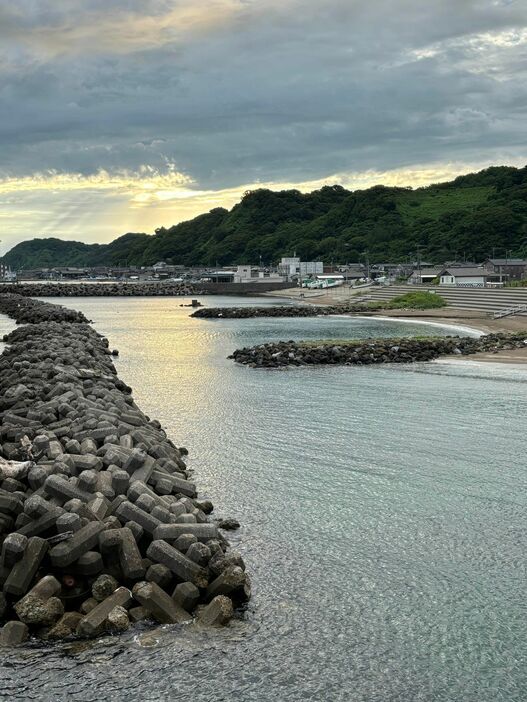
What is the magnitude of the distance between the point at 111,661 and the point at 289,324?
45842 millimetres

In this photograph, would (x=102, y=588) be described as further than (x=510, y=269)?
No

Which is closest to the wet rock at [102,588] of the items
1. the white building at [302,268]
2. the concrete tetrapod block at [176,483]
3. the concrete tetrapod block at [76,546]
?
the concrete tetrapod block at [76,546]

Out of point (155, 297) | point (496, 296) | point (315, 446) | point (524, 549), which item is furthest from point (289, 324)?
point (155, 297)

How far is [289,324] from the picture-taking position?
2047 inches

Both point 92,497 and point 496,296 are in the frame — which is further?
point 496,296

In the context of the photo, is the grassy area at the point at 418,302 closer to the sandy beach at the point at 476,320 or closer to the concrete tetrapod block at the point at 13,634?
the sandy beach at the point at 476,320

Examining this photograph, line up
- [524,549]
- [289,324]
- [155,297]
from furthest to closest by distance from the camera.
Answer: [155,297], [289,324], [524,549]

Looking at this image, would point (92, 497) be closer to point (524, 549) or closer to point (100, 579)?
point (100, 579)

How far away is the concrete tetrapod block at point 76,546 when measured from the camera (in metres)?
7.32

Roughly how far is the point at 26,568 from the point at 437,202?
17558 centimetres

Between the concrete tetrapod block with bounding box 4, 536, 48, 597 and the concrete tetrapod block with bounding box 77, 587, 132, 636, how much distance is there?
709 millimetres

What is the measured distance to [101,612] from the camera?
6.96 meters

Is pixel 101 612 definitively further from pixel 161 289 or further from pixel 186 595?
pixel 161 289

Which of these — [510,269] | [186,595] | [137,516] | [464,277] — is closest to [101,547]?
[137,516]
